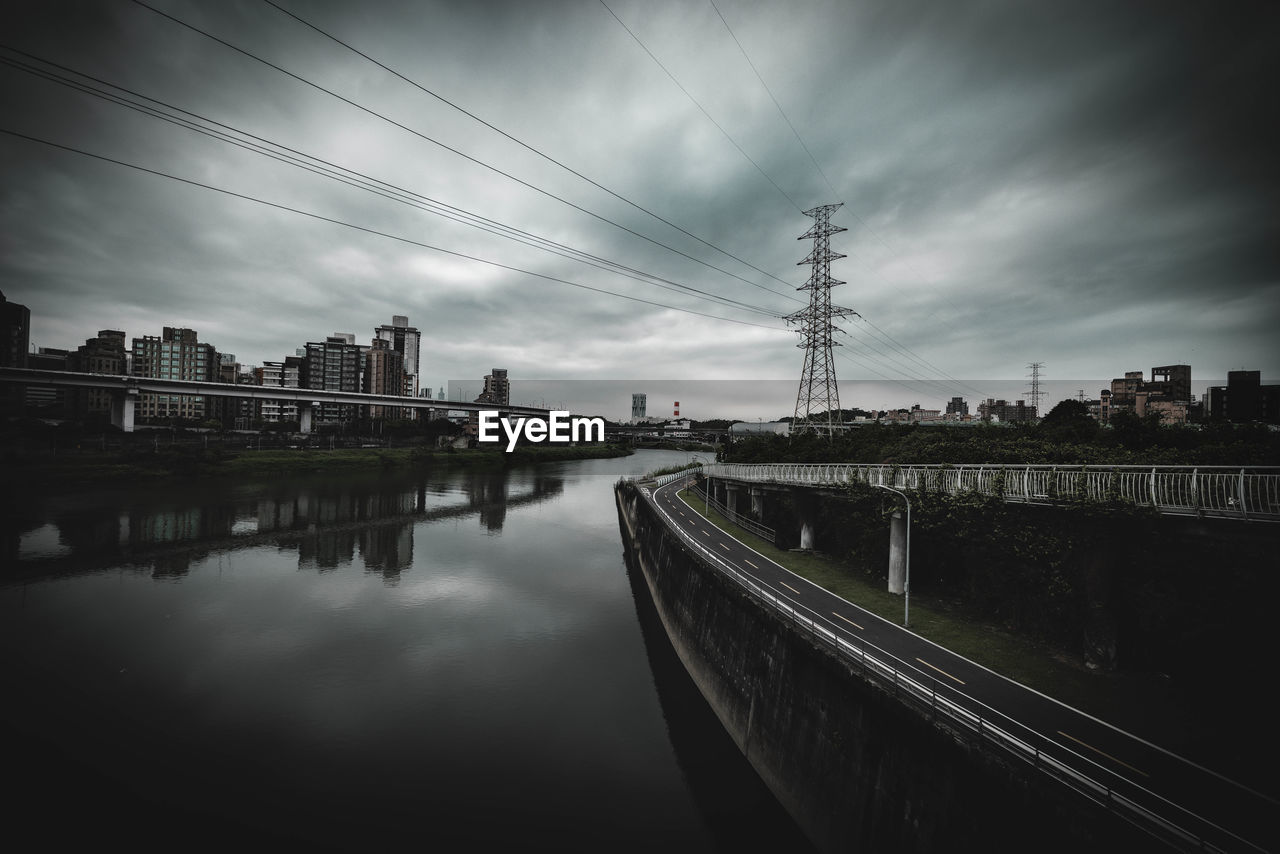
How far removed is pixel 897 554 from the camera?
23.6m

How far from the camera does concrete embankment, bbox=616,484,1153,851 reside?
29.6 feet

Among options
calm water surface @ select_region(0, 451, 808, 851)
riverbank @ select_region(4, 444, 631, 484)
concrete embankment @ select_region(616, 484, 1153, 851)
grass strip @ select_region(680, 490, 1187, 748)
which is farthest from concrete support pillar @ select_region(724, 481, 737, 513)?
riverbank @ select_region(4, 444, 631, 484)

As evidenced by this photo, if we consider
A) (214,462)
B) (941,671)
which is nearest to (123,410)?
(214,462)

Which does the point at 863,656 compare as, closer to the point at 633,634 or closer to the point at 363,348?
the point at 633,634

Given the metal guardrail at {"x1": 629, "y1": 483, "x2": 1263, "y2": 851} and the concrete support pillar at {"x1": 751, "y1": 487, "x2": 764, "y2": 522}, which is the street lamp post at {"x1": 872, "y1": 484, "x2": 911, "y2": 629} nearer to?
the metal guardrail at {"x1": 629, "y1": 483, "x2": 1263, "y2": 851}

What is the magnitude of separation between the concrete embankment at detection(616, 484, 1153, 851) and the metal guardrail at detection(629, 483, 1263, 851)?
0.24 metres

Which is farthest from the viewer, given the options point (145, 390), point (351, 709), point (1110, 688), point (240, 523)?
point (145, 390)

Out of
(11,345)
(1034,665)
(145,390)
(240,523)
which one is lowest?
(240,523)

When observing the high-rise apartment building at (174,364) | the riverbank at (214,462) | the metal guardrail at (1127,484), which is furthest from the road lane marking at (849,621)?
the high-rise apartment building at (174,364)

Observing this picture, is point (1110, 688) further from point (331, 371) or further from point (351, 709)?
point (331, 371)

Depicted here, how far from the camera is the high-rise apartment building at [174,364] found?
139725mm

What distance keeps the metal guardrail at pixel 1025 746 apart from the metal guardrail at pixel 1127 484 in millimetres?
7721

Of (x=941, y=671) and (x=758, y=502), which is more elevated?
(x=758, y=502)

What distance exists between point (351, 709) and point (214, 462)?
85.0m
